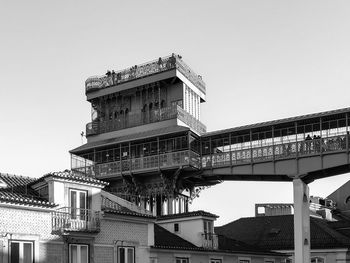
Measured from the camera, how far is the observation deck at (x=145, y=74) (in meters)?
64.5

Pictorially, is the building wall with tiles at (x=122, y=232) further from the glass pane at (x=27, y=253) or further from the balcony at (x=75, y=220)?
the glass pane at (x=27, y=253)

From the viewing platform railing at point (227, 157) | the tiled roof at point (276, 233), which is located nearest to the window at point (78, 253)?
the viewing platform railing at point (227, 157)

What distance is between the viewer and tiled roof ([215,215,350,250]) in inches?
2303

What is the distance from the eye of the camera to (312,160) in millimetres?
54188

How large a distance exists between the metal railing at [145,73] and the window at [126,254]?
3279 cm

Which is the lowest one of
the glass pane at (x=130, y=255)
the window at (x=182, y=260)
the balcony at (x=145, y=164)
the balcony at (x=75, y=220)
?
the window at (x=182, y=260)

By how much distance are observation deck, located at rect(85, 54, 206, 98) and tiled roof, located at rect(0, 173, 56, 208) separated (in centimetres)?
3321

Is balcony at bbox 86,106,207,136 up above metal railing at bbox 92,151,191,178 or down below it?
above

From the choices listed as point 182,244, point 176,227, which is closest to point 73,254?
point 182,244

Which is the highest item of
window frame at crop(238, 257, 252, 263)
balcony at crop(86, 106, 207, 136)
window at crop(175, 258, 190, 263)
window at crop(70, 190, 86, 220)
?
balcony at crop(86, 106, 207, 136)

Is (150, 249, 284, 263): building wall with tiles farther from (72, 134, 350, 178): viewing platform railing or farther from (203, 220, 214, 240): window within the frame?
(72, 134, 350, 178): viewing platform railing

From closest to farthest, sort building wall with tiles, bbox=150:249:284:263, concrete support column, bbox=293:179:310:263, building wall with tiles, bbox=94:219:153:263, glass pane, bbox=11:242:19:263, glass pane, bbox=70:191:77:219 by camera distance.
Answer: glass pane, bbox=11:242:19:263
glass pane, bbox=70:191:77:219
building wall with tiles, bbox=94:219:153:263
building wall with tiles, bbox=150:249:284:263
concrete support column, bbox=293:179:310:263

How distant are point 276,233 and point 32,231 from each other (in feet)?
128

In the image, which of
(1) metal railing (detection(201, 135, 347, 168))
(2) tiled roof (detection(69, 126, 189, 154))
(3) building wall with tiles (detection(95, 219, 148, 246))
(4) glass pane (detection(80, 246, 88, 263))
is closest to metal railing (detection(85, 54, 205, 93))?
(2) tiled roof (detection(69, 126, 189, 154))
